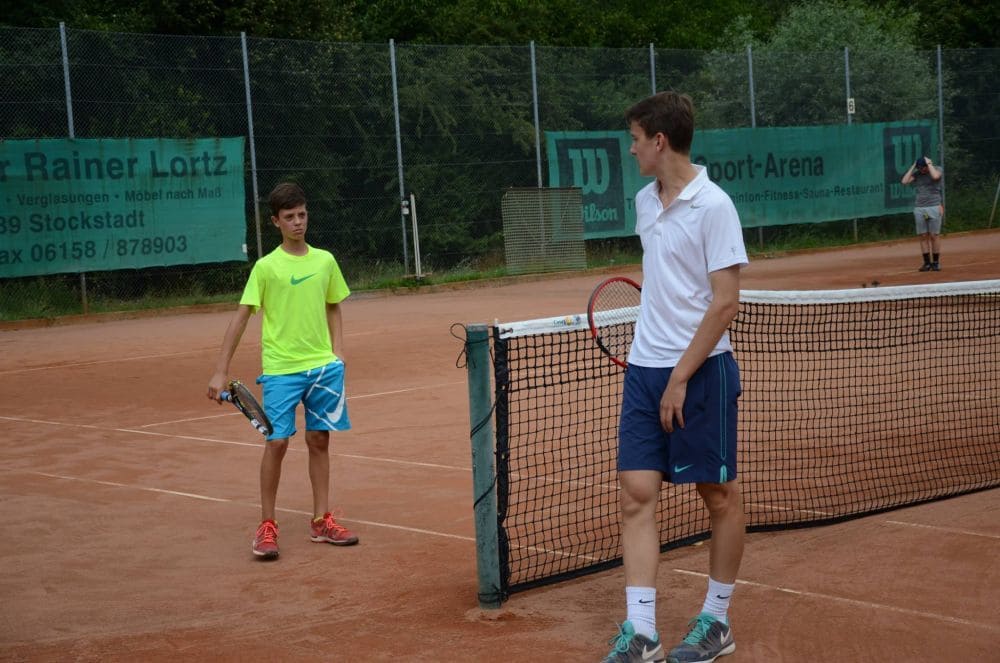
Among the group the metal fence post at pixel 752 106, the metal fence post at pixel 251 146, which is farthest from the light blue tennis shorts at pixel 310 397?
the metal fence post at pixel 752 106

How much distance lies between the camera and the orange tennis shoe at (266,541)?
565 centimetres

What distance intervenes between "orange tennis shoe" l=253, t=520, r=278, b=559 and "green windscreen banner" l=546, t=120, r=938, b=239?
1630 cm

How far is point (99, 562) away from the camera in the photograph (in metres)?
5.68

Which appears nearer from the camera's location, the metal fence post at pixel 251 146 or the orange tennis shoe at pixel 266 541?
the orange tennis shoe at pixel 266 541

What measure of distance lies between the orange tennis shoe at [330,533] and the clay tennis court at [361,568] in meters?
0.06

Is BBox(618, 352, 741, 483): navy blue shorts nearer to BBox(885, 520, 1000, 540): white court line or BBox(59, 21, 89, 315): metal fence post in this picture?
BBox(885, 520, 1000, 540): white court line

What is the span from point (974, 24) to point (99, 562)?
36.6 metres

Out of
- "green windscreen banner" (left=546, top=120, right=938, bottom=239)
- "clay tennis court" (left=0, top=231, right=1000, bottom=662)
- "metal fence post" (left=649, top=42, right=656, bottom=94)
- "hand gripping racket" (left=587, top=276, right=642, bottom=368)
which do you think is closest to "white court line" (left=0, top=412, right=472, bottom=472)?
"clay tennis court" (left=0, top=231, right=1000, bottom=662)

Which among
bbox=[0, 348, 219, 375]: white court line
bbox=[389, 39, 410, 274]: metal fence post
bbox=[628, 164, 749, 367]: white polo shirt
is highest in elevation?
bbox=[389, 39, 410, 274]: metal fence post

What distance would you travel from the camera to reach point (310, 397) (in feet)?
19.7

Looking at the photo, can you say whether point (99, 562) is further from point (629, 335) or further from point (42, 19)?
point (42, 19)

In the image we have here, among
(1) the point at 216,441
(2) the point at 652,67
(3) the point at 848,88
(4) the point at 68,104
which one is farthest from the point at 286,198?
(3) the point at 848,88

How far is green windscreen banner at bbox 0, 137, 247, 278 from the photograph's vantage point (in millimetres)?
16422

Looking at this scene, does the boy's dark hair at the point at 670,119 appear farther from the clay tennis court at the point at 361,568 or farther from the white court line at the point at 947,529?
the white court line at the point at 947,529
